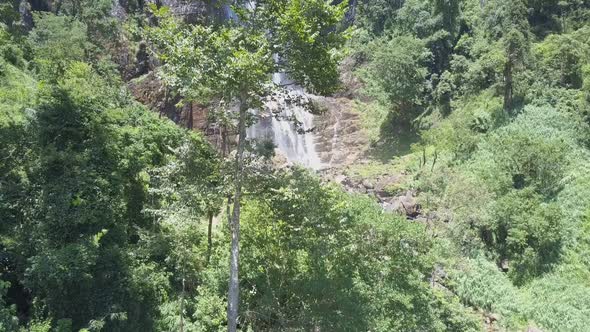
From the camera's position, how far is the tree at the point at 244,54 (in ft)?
39.3

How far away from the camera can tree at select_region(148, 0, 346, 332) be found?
39.3ft

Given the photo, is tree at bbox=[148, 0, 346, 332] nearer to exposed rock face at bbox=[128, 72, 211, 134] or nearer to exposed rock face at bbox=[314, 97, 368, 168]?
exposed rock face at bbox=[314, 97, 368, 168]

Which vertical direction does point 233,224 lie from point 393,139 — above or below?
above

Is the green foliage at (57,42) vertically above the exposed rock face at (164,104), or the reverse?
the green foliage at (57,42)

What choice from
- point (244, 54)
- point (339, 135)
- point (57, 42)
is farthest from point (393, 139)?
point (244, 54)

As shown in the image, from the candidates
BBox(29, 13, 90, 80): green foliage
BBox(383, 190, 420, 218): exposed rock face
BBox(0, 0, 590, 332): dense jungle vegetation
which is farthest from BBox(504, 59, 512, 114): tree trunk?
BBox(29, 13, 90, 80): green foliage

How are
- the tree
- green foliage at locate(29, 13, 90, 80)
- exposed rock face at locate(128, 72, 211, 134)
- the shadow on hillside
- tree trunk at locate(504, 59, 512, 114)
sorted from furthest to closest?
exposed rock face at locate(128, 72, 211, 134)
the shadow on hillside
tree trunk at locate(504, 59, 512, 114)
green foliage at locate(29, 13, 90, 80)
the tree

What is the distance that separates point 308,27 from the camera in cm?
1220

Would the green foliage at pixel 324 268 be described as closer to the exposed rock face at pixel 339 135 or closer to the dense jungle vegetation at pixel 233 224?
the dense jungle vegetation at pixel 233 224

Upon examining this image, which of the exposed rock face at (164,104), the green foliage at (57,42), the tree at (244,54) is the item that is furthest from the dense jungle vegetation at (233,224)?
the exposed rock face at (164,104)

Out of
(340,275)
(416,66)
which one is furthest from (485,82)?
(340,275)

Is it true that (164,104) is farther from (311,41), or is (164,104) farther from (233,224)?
(311,41)

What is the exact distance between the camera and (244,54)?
1141 cm

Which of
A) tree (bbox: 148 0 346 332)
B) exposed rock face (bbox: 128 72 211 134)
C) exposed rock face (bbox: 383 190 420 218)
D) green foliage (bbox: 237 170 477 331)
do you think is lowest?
exposed rock face (bbox: 383 190 420 218)
